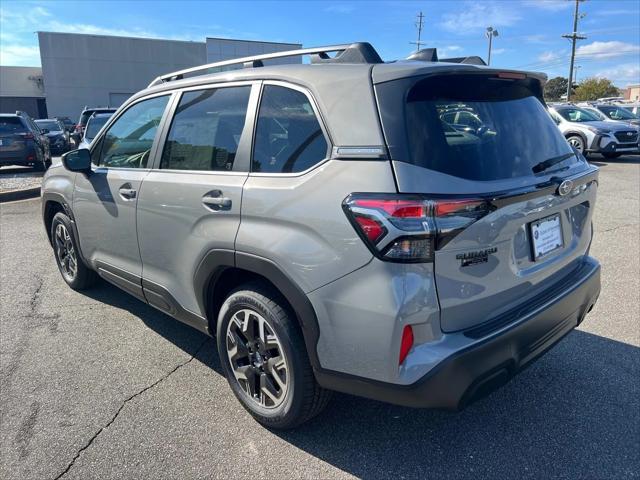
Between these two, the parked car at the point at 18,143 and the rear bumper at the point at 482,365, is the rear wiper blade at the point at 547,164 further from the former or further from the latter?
the parked car at the point at 18,143

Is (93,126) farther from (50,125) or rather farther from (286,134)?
(50,125)

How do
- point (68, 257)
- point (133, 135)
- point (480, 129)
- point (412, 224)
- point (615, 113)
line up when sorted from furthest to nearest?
point (615, 113), point (68, 257), point (133, 135), point (480, 129), point (412, 224)

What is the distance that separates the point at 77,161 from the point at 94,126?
961 centimetres

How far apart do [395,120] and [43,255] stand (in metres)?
5.56

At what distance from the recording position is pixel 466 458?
249 cm

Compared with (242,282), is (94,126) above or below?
above

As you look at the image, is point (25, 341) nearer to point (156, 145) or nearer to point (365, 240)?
point (156, 145)

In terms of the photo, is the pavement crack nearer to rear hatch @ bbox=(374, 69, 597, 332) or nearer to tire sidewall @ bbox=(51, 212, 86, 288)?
tire sidewall @ bbox=(51, 212, 86, 288)

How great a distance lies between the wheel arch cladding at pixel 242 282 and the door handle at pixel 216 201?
0.80 feet

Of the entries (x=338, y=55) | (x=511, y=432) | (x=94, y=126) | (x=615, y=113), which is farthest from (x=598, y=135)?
(x=338, y=55)

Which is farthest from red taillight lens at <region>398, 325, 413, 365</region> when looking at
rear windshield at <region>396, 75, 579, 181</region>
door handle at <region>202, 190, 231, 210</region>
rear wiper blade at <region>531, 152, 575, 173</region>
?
door handle at <region>202, 190, 231, 210</region>

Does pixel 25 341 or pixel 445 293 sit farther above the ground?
pixel 445 293

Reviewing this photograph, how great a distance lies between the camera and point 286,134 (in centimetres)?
249

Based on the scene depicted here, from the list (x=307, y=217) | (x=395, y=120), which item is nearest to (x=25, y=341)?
(x=307, y=217)
